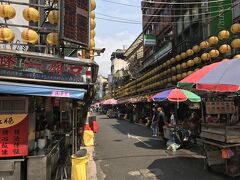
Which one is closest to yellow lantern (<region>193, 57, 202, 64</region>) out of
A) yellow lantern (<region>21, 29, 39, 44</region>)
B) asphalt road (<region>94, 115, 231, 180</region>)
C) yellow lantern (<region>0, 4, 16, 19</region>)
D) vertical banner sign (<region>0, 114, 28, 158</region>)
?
asphalt road (<region>94, 115, 231, 180</region>)

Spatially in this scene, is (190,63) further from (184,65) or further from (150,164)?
(150,164)

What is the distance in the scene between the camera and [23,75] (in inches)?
338

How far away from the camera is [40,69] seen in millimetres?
8883

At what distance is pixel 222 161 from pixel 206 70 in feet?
9.82

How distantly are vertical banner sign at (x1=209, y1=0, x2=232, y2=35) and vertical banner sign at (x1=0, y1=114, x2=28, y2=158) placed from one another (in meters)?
13.4

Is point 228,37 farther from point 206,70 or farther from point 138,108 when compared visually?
point 138,108

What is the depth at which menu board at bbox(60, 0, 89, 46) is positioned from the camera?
927cm

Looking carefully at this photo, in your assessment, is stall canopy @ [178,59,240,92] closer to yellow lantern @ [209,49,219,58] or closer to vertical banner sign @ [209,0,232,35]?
yellow lantern @ [209,49,219,58]

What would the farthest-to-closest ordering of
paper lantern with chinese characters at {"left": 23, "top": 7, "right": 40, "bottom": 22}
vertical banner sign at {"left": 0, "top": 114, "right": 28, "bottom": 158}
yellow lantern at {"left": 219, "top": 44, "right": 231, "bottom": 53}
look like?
1. yellow lantern at {"left": 219, "top": 44, "right": 231, "bottom": 53}
2. paper lantern with chinese characters at {"left": 23, "top": 7, "right": 40, "bottom": 22}
3. vertical banner sign at {"left": 0, "top": 114, "right": 28, "bottom": 158}

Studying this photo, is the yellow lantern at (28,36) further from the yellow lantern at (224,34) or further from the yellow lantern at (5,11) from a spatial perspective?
the yellow lantern at (224,34)

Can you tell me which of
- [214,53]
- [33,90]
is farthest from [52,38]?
[214,53]

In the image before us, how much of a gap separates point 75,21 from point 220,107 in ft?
18.4

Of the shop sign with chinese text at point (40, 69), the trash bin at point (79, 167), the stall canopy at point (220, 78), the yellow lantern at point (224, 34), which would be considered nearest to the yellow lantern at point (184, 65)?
the yellow lantern at point (224, 34)

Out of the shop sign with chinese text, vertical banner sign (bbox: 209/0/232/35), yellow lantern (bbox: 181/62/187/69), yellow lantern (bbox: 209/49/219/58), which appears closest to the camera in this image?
the shop sign with chinese text
